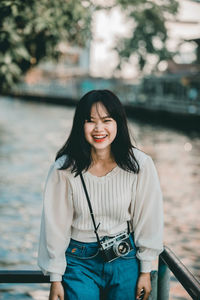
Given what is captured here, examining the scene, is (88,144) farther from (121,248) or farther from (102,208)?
(121,248)

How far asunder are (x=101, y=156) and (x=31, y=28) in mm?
4875

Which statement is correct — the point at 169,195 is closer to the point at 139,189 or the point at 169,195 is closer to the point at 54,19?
the point at 54,19

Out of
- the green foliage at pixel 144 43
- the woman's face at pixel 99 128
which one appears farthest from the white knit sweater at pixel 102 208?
the green foliage at pixel 144 43

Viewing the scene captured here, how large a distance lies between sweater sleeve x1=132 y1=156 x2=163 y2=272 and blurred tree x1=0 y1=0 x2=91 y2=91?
10.2 feet

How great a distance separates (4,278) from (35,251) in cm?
399

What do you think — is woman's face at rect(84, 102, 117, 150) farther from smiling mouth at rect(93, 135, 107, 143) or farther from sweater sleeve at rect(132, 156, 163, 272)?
sweater sleeve at rect(132, 156, 163, 272)

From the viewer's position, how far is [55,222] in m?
2.21

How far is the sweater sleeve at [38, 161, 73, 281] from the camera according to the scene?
2.18 meters

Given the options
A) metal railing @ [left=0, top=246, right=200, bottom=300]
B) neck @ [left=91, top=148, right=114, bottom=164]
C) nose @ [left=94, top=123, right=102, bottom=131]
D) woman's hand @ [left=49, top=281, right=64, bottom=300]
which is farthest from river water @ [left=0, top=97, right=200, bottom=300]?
nose @ [left=94, top=123, right=102, bottom=131]

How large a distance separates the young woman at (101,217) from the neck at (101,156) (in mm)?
31

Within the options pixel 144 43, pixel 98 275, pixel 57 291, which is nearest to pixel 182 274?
pixel 98 275

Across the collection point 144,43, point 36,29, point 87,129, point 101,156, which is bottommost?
point 144,43

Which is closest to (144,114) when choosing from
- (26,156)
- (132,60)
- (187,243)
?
(132,60)

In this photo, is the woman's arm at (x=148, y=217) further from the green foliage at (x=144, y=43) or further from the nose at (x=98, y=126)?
the green foliage at (x=144, y=43)
